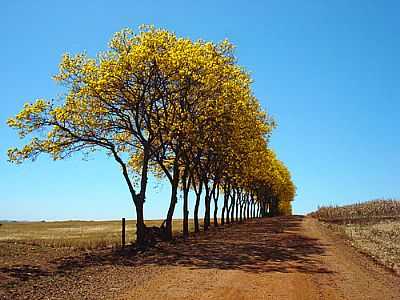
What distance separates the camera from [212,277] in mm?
16922

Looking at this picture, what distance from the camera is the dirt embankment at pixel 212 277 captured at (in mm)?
14180

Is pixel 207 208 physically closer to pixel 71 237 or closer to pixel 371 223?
pixel 71 237

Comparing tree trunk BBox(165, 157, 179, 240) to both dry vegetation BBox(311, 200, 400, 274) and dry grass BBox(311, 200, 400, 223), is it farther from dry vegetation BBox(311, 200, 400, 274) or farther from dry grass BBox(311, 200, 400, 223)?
dry grass BBox(311, 200, 400, 223)

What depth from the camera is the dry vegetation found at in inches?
1008

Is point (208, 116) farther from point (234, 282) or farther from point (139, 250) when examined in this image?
point (234, 282)

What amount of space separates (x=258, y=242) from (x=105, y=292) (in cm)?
1754

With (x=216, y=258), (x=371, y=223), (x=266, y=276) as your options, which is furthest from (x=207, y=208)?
(x=266, y=276)

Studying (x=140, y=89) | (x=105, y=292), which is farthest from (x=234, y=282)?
(x=140, y=89)

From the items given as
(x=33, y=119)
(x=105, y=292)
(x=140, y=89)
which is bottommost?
(x=105, y=292)

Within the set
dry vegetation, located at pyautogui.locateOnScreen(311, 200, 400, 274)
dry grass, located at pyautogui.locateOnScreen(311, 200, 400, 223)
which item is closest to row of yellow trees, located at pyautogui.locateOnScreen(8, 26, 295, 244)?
dry vegetation, located at pyautogui.locateOnScreen(311, 200, 400, 274)

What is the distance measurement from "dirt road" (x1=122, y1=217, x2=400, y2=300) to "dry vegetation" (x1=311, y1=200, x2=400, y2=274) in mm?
1630

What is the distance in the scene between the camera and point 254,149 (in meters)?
46.6

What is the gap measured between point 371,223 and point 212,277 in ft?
145

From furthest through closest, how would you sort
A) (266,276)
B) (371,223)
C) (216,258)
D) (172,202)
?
1. (371,223)
2. (172,202)
3. (216,258)
4. (266,276)
